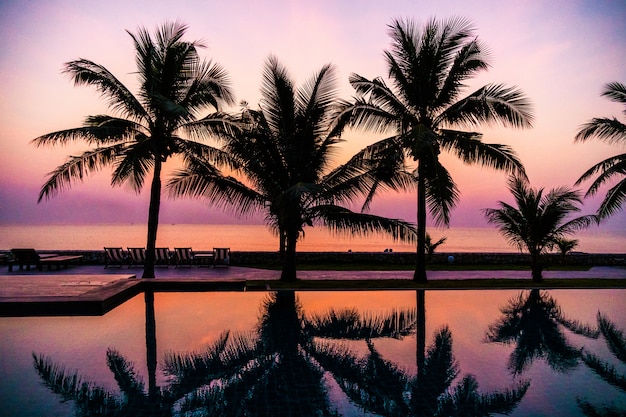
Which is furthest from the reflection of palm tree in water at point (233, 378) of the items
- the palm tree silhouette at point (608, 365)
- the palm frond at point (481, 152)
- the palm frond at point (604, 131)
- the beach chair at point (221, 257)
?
the palm frond at point (604, 131)

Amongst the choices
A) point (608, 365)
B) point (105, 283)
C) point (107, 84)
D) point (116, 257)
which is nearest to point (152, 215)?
point (105, 283)

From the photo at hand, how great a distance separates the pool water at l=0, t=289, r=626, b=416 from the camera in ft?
16.0

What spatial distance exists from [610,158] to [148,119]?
546 inches

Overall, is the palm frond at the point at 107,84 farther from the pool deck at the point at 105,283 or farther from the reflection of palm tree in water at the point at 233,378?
the reflection of palm tree in water at the point at 233,378

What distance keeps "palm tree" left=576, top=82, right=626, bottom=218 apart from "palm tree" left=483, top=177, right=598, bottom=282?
86cm

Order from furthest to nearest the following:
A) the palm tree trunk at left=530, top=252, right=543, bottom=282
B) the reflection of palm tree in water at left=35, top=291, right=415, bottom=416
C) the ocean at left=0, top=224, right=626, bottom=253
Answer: the ocean at left=0, top=224, right=626, bottom=253 → the palm tree trunk at left=530, top=252, right=543, bottom=282 → the reflection of palm tree in water at left=35, top=291, right=415, bottom=416

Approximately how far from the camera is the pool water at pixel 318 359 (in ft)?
16.0

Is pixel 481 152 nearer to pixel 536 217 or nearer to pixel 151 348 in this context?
pixel 536 217

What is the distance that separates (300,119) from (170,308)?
20.3ft

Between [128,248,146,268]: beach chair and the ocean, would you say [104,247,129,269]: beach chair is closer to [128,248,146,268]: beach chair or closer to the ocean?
[128,248,146,268]: beach chair

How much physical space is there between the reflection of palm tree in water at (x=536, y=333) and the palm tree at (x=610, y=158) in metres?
5.66

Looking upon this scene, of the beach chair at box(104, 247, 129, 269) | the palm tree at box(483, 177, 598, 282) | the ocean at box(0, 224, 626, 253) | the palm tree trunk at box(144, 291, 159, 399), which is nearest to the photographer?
the palm tree trunk at box(144, 291, 159, 399)

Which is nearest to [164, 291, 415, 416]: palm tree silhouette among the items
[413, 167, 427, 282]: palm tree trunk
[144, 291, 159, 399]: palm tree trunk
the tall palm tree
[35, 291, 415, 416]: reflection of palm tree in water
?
[35, 291, 415, 416]: reflection of palm tree in water

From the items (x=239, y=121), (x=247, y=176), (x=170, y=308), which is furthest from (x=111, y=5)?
(x=170, y=308)
